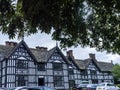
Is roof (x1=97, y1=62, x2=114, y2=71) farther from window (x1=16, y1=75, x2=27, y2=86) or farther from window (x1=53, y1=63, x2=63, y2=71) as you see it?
window (x1=16, y1=75, x2=27, y2=86)

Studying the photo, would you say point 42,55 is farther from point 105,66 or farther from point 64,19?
point 64,19

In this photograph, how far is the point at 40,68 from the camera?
140 feet

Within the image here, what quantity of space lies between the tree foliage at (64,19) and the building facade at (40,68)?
31513 millimetres

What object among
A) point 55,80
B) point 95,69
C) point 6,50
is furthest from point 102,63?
point 6,50

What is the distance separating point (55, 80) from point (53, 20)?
3894 cm

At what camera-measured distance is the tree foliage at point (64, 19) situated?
18.0 feet

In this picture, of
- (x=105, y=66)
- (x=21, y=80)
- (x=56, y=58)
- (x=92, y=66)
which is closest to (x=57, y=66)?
(x=56, y=58)

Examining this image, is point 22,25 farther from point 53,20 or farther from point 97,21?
point 97,21

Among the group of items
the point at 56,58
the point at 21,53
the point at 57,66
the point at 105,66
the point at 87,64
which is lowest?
the point at 57,66

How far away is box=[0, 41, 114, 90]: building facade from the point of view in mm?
39125

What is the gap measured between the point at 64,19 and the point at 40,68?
3730 cm

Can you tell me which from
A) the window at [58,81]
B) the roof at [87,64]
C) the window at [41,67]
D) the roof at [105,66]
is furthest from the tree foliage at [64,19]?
the roof at [105,66]

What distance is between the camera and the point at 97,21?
8.27 m

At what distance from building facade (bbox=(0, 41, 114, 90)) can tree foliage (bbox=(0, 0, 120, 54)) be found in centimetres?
3151
